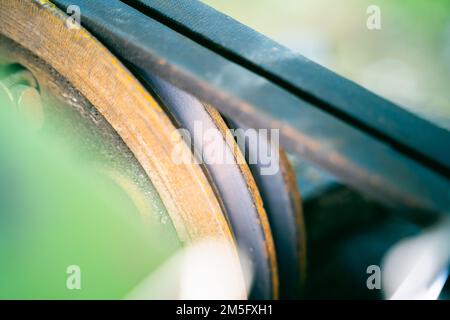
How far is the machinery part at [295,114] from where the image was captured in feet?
3.35

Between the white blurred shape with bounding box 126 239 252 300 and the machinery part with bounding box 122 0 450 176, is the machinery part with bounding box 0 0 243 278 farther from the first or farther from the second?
the machinery part with bounding box 122 0 450 176

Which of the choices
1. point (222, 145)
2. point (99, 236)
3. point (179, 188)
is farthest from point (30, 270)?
point (222, 145)

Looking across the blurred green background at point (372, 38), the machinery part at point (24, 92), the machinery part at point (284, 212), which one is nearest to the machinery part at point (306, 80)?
the machinery part at point (284, 212)

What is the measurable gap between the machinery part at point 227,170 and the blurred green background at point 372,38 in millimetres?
2908

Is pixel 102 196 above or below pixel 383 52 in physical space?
below

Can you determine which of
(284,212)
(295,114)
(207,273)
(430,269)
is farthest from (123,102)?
(430,269)

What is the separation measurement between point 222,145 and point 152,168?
0.93 feet

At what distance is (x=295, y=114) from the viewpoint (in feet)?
3.63

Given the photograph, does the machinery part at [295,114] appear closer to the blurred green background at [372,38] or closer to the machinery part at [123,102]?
the machinery part at [123,102]

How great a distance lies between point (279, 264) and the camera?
2150 millimetres

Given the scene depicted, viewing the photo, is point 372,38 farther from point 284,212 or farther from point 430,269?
point 430,269

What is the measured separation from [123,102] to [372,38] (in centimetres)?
466
